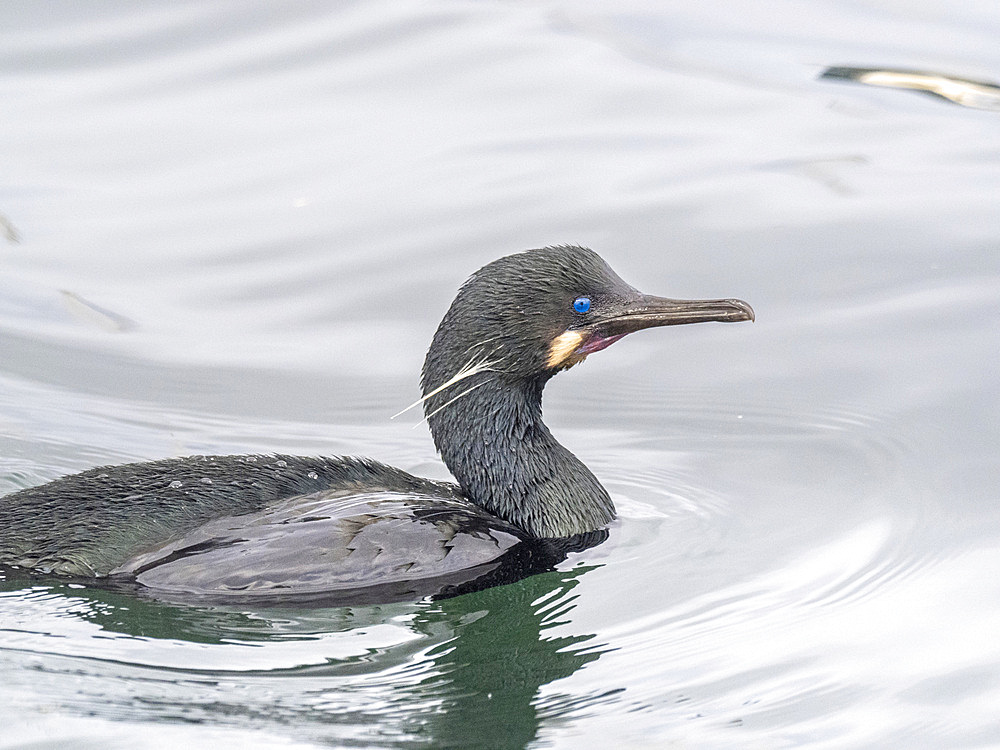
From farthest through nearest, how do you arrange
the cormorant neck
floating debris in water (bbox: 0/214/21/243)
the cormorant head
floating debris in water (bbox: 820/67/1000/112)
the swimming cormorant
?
floating debris in water (bbox: 820/67/1000/112) < floating debris in water (bbox: 0/214/21/243) < the cormorant neck < the cormorant head < the swimming cormorant

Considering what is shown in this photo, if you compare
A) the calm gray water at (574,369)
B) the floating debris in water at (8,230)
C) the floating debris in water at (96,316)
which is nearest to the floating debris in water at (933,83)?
the calm gray water at (574,369)

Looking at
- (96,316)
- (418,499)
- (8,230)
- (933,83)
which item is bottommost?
(418,499)

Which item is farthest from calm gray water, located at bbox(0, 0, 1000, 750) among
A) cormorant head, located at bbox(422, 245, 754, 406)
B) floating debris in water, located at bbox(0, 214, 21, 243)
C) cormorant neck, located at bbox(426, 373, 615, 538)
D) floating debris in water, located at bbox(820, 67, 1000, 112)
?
cormorant head, located at bbox(422, 245, 754, 406)

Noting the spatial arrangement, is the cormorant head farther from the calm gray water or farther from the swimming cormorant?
the calm gray water

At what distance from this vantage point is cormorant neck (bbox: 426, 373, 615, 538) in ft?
19.8

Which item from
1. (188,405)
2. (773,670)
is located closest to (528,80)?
(188,405)

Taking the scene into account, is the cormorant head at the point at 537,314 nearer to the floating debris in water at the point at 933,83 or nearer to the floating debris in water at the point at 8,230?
the floating debris in water at the point at 8,230

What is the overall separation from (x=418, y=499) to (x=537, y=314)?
33.0 inches

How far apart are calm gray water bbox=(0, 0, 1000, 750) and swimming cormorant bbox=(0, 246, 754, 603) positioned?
0.13 m

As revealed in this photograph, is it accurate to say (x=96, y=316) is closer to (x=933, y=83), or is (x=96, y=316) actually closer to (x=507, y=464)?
(x=507, y=464)

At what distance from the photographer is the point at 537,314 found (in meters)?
5.92

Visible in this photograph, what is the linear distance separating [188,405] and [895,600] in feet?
11.5

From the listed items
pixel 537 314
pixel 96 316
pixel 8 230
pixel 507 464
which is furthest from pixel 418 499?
pixel 8 230

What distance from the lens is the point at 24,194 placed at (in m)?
9.36
